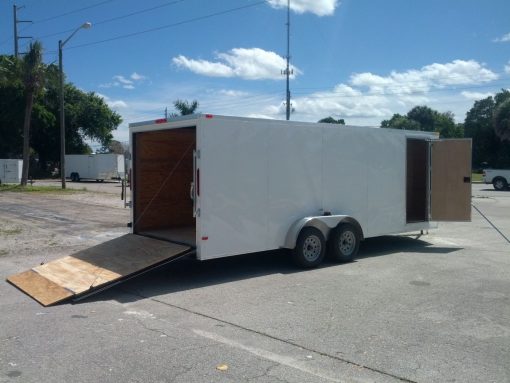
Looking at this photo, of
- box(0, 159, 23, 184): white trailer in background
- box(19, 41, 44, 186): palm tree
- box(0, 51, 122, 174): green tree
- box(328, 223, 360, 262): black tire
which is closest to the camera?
box(328, 223, 360, 262): black tire

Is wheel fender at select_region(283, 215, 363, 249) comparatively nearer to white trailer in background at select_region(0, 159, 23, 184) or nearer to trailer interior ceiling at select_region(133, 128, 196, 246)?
trailer interior ceiling at select_region(133, 128, 196, 246)

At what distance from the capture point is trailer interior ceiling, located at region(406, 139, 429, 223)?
12375 millimetres

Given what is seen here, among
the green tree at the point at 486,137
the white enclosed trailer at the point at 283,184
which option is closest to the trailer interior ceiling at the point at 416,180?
the white enclosed trailer at the point at 283,184

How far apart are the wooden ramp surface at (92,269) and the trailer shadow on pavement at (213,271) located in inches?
10.2

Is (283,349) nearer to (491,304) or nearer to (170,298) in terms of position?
(170,298)

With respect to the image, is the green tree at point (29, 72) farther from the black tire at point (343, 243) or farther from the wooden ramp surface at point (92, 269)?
the black tire at point (343, 243)

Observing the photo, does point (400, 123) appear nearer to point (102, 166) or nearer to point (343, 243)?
point (102, 166)

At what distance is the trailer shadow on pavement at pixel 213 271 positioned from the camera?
7.66m

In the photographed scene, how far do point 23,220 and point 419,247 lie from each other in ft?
38.5

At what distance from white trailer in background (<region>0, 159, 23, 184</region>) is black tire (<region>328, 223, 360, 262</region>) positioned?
3722cm

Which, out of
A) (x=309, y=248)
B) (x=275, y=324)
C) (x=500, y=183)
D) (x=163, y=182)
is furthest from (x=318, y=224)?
(x=500, y=183)

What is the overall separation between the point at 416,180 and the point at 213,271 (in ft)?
19.7

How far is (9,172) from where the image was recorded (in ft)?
135

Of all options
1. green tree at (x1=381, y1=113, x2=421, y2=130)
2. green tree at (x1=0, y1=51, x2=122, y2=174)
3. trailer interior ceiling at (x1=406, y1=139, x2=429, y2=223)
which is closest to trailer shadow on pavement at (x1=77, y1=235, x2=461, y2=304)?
trailer interior ceiling at (x1=406, y1=139, x2=429, y2=223)
